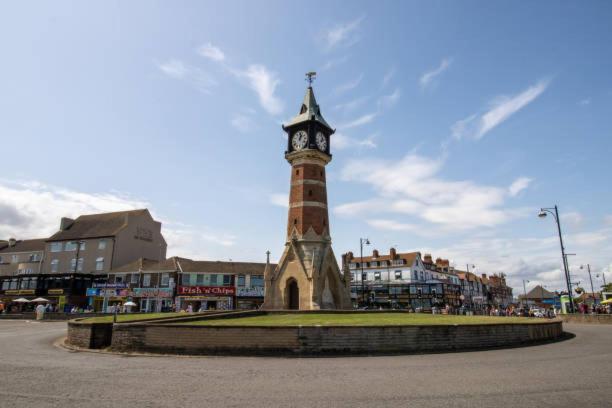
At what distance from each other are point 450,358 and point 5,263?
74475 millimetres

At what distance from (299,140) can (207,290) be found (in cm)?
2733

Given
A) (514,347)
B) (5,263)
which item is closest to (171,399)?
(514,347)

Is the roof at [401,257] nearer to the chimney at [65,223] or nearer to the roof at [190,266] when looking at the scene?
the roof at [190,266]

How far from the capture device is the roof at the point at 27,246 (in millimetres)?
65450

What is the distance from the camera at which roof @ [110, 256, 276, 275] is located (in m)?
52.7

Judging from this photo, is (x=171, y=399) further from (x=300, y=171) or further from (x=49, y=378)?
(x=300, y=171)

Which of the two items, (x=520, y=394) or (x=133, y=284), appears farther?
(x=133, y=284)

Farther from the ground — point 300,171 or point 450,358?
point 300,171

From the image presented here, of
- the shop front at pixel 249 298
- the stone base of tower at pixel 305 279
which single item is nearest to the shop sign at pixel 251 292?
the shop front at pixel 249 298

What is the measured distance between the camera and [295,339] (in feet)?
45.9

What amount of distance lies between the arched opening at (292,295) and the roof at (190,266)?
989 inches

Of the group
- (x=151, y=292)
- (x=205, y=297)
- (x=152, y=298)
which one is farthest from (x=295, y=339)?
(x=152, y=298)

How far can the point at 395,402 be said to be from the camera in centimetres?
762

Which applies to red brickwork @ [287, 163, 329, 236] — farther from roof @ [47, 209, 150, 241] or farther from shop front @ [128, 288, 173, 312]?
roof @ [47, 209, 150, 241]
